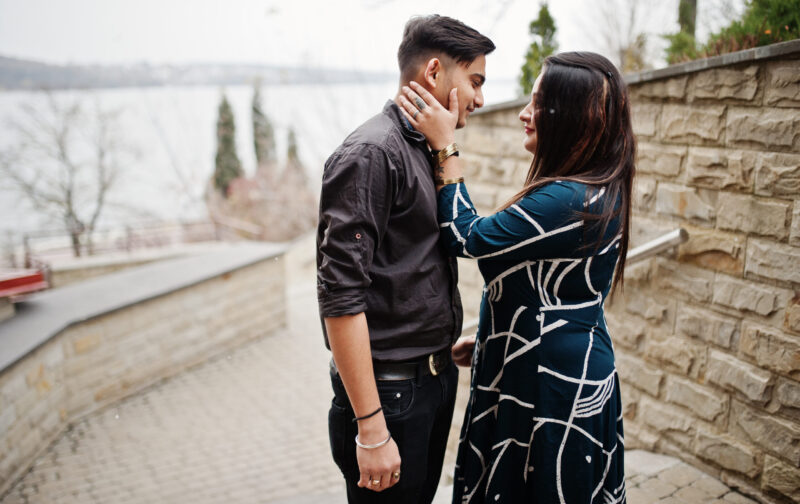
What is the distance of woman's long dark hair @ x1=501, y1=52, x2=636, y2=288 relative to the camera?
169 cm

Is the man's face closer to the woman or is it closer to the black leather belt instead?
the woman

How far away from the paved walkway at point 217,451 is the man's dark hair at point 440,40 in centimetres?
221

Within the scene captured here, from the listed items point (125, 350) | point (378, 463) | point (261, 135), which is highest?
point (261, 135)

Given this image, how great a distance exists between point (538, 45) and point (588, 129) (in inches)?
136

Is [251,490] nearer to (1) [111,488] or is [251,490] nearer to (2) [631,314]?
(1) [111,488]

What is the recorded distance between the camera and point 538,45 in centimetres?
481

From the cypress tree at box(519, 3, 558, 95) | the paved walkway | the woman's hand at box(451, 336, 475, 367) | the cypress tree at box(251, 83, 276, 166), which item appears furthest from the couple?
the cypress tree at box(251, 83, 276, 166)

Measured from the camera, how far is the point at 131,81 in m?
25.8

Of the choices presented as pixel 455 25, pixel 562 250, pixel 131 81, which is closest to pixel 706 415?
pixel 562 250

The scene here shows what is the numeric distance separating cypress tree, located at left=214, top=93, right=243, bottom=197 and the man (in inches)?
A: 960

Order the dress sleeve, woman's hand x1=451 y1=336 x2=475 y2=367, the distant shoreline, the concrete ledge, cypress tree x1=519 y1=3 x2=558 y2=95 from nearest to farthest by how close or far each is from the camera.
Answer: the dress sleeve → woman's hand x1=451 y1=336 x2=475 y2=367 → the concrete ledge → cypress tree x1=519 y1=3 x2=558 y2=95 → the distant shoreline

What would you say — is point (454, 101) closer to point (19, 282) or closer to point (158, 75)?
point (19, 282)

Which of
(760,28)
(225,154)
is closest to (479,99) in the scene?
(760,28)

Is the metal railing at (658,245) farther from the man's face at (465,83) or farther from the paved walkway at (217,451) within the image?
the man's face at (465,83)
